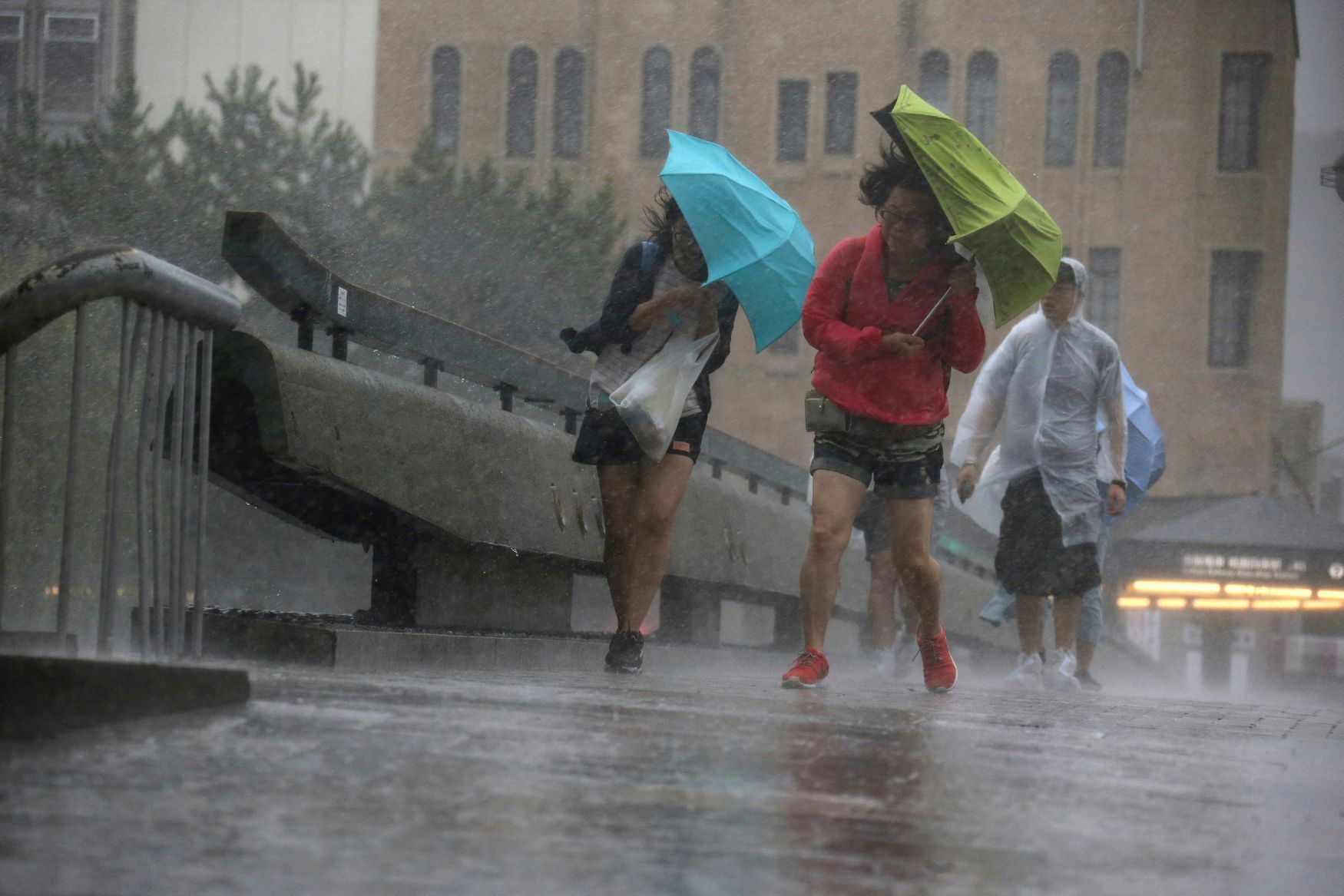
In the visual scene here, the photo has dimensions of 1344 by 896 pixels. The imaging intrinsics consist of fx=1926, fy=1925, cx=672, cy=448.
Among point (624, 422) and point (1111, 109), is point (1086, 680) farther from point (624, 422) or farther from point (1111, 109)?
point (1111, 109)

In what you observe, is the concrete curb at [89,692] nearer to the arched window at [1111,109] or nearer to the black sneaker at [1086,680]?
the black sneaker at [1086,680]

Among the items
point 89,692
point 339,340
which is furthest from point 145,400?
point 339,340

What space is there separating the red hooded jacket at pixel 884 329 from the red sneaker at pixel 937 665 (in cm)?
77

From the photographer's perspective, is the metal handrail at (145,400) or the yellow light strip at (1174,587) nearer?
the metal handrail at (145,400)

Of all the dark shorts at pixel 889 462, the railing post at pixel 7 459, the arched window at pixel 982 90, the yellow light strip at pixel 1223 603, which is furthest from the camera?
the arched window at pixel 982 90

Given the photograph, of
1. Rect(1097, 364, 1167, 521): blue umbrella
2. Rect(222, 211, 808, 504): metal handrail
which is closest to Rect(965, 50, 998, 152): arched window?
Rect(1097, 364, 1167, 521): blue umbrella

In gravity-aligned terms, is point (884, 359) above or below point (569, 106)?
below

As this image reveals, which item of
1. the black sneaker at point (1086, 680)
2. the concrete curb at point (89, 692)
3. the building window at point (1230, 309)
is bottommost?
the black sneaker at point (1086, 680)

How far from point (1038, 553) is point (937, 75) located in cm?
3768

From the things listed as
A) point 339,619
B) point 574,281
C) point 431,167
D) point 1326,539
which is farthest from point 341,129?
point 339,619

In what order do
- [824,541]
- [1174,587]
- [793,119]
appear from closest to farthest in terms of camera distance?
[824,541] → [1174,587] → [793,119]

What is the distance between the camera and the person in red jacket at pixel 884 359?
591 centimetres

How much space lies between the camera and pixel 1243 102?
142 feet

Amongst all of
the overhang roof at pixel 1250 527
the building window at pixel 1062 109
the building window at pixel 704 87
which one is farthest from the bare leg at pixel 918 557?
the building window at pixel 704 87
